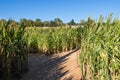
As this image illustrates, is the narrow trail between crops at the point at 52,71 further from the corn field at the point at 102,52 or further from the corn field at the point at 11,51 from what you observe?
the corn field at the point at 102,52

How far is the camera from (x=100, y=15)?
8133 mm

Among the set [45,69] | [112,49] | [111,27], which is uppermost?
[111,27]

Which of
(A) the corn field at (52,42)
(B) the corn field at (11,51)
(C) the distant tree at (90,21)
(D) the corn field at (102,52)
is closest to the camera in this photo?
(D) the corn field at (102,52)

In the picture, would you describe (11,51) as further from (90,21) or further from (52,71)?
(90,21)

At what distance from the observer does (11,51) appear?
30.4ft

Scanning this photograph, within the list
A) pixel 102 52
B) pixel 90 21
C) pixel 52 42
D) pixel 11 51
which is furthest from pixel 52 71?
pixel 52 42

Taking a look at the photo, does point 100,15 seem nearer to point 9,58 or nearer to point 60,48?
point 9,58

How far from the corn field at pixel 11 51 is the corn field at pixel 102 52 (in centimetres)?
252

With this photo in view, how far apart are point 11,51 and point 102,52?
347cm

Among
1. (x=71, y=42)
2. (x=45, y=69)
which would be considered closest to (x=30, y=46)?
(x=71, y=42)

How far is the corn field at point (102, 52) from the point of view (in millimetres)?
7031

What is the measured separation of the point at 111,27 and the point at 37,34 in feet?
29.8

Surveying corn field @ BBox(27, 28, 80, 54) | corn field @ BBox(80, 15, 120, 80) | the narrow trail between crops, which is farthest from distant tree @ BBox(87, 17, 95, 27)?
corn field @ BBox(27, 28, 80, 54)

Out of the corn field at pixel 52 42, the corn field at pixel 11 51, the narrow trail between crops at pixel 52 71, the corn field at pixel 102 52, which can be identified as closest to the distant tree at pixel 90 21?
the corn field at pixel 102 52
